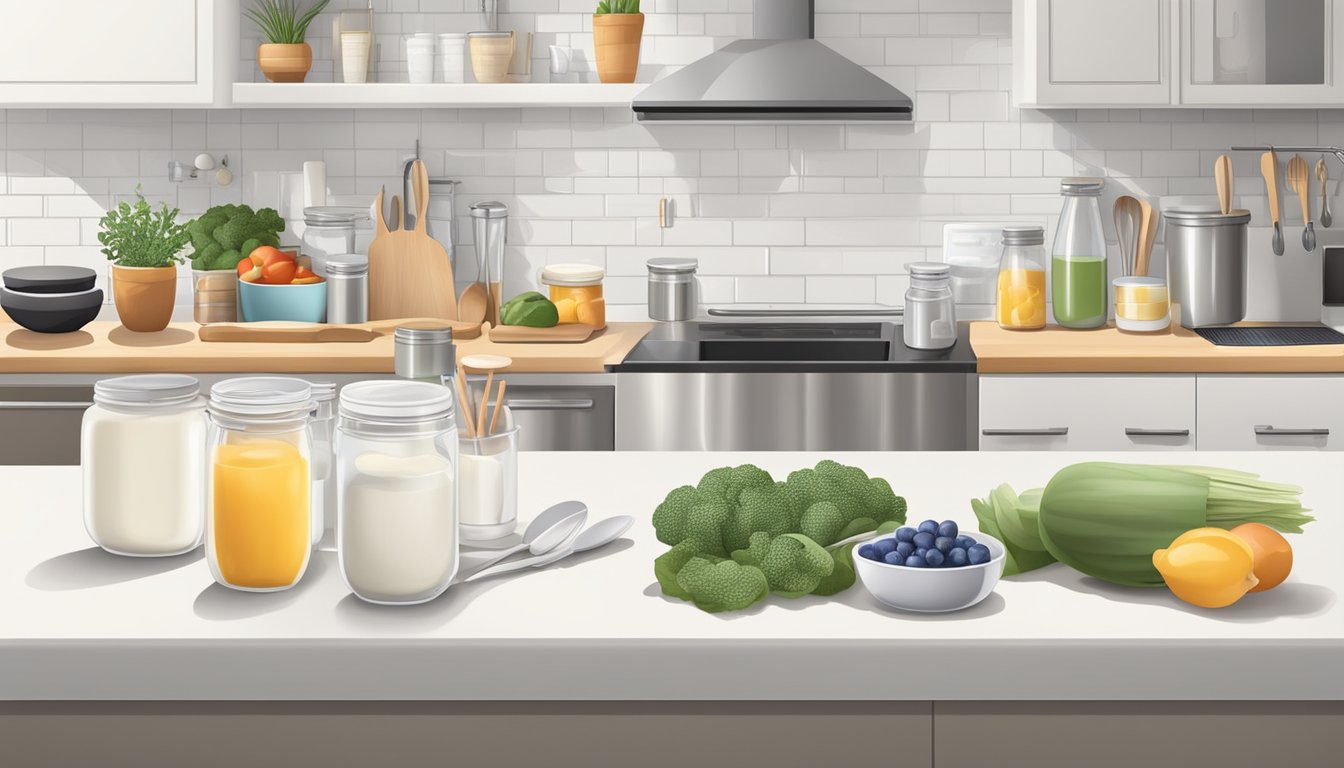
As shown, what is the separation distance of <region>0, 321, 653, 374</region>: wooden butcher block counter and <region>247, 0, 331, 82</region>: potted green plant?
3.06 ft

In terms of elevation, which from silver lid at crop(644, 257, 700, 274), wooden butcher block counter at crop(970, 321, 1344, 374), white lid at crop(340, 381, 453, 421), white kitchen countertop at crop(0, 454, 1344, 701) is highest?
silver lid at crop(644, 257, 700, 274)

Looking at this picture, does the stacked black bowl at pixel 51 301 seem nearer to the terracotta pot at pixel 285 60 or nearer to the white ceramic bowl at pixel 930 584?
the terracotta pot at pixel 285 60

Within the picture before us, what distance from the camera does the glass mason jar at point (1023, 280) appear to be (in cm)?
409

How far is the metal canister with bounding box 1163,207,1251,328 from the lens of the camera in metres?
4.08

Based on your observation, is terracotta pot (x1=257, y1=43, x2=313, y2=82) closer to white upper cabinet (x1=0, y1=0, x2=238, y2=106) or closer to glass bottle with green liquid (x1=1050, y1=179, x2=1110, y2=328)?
white upper cabinet (x1=0, y1=0, x2=238, y2=106)

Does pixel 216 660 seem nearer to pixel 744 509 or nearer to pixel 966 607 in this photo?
pixel 744 509

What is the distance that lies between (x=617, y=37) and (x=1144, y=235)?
65.6 inches

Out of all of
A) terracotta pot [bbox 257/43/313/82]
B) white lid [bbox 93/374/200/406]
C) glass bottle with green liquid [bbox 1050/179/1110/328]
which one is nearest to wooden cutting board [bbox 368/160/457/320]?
terracotta pot [bbox 257/43/313/82]

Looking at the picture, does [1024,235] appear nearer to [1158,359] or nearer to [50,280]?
[1158,359]

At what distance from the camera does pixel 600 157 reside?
4.48 m

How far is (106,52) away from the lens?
4.02 m

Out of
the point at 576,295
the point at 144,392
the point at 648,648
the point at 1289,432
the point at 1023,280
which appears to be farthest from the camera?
the point at 576,295

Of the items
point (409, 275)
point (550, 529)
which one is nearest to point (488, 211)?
point (409, 275)

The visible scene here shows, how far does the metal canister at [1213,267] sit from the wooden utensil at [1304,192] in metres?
0.25
